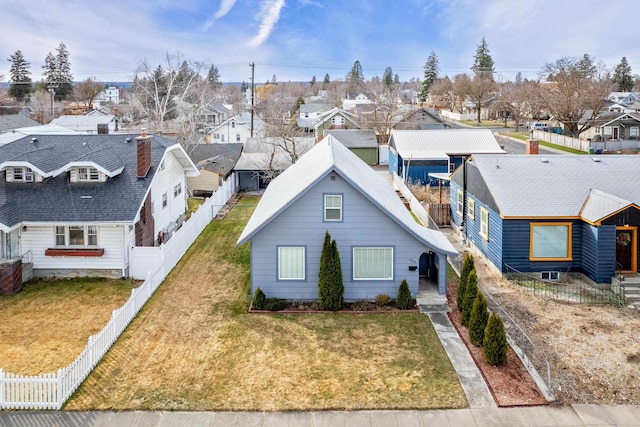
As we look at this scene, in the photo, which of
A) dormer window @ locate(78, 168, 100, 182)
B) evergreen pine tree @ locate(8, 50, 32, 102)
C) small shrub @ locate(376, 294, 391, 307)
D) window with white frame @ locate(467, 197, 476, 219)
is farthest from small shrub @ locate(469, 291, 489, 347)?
evergreen pine tree @ locate(8, 50, 32, 102)

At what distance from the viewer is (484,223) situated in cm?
2273

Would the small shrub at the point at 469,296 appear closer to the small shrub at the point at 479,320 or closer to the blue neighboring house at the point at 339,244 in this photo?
the small shrub at the point at 479,320

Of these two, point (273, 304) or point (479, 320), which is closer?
point (479, 320)

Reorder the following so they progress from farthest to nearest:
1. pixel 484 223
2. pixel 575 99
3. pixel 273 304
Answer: pixel 575 99 < pixel 484 223 < pixel 273 304

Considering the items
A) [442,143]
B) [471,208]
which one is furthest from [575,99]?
[471,208]

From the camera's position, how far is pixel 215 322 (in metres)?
16.5

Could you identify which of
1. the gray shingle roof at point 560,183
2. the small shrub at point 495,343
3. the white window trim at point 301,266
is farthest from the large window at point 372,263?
the gray shingle roof at point 560,183

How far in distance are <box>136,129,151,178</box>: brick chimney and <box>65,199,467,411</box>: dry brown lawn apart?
6540mm

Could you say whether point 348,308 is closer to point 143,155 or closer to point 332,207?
point 332,207

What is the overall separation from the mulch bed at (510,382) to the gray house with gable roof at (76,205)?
14142mm

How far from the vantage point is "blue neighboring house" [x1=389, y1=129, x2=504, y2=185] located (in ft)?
134

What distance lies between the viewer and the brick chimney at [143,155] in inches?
881

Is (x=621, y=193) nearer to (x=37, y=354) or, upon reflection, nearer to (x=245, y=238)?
(x=245, y=238)

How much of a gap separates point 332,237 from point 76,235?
10903 millimetres
